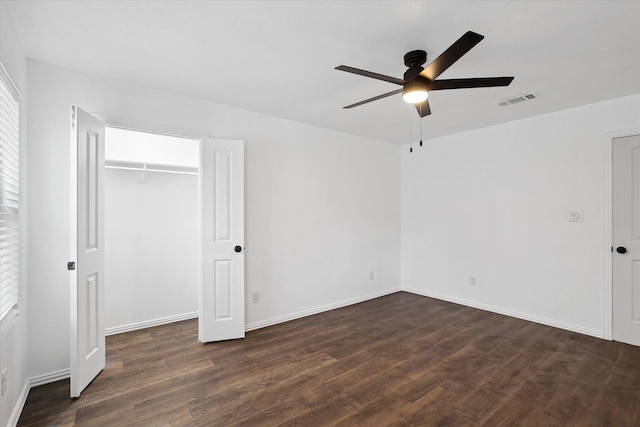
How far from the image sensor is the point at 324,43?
2.20 meters

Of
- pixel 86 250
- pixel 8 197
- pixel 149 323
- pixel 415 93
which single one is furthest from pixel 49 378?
pixel 415 93

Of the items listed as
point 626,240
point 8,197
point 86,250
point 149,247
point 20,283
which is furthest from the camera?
point 149,247

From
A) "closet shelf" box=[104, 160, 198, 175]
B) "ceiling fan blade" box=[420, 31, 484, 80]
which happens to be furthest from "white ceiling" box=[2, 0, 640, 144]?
"closet shelf" box=[104, 160, 198, 175]

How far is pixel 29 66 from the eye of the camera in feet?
7.89

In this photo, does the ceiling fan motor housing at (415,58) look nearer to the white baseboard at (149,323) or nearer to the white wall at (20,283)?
the white wall at (20,283)

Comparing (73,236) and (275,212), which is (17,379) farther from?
(275,212)

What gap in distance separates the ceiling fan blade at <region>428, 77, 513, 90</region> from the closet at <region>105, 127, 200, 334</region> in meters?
3.01

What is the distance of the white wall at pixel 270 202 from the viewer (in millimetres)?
2461

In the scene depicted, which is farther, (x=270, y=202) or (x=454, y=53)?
(x=270, y=202)

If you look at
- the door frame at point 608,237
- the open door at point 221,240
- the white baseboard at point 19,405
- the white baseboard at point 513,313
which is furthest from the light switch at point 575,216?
the white baseboard at point 19,405

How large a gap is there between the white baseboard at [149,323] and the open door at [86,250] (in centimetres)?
90

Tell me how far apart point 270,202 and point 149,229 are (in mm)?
1508

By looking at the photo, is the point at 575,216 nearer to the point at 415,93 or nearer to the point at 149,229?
the point at 415,93

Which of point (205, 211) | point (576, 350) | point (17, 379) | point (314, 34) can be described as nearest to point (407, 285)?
point (576, 350)
